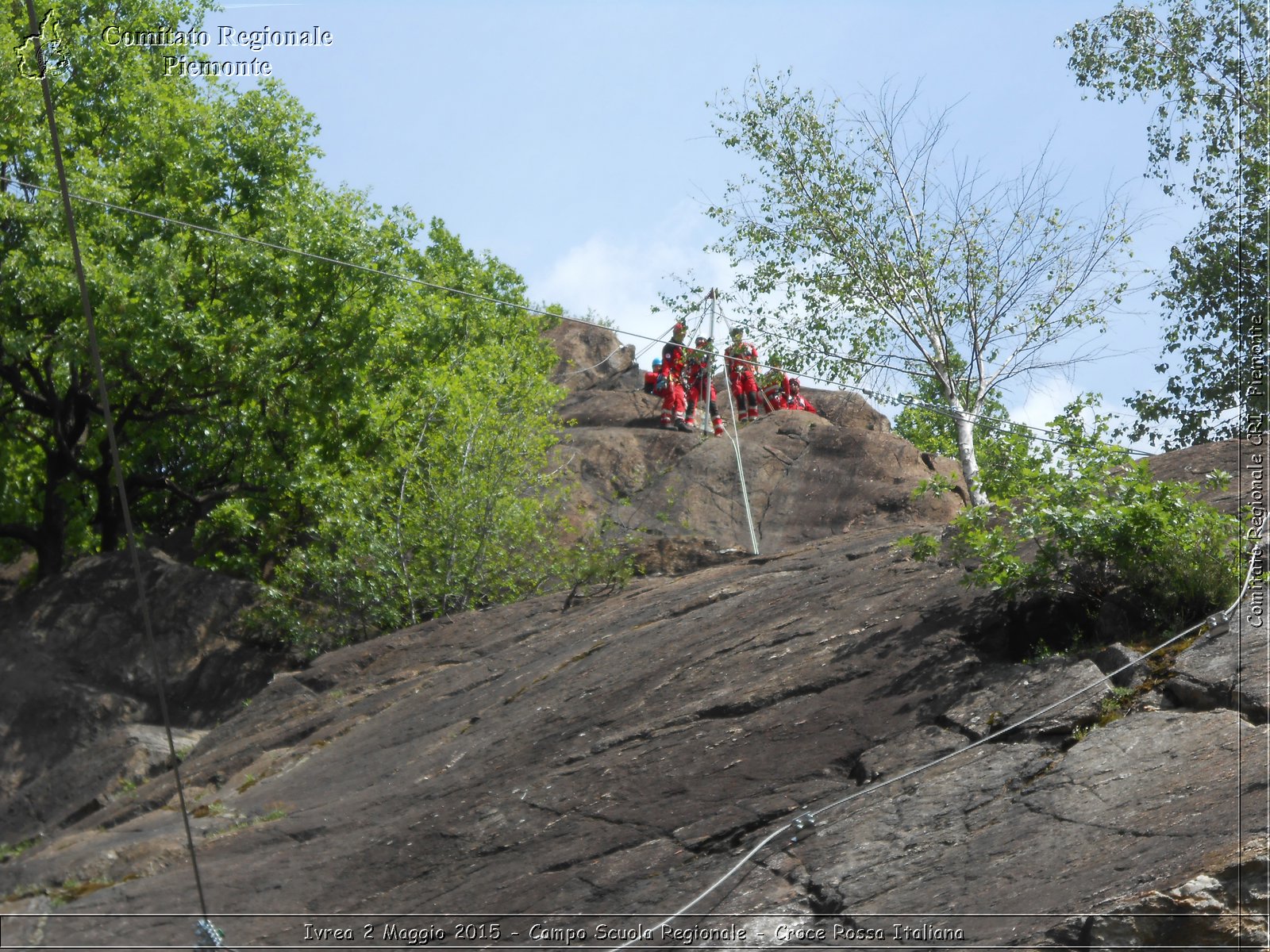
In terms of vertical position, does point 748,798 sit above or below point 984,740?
below

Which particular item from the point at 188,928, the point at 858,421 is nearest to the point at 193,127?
the point at 858,421

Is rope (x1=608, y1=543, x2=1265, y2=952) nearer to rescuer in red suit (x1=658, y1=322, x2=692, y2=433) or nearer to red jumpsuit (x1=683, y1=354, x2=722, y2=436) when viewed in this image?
red jumpsuit (x1=683, y1=354, x2=722, y2=436)

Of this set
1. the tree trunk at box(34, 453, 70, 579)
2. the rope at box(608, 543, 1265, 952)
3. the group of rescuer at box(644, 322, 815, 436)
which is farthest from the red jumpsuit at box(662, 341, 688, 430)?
the rope at box(608, 543, 1265, 952)

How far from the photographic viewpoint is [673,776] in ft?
25.7

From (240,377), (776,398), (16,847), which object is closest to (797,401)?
(776,398)

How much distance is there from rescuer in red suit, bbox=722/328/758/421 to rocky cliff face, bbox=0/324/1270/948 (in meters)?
5.94

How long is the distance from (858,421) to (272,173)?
12953 millimetres

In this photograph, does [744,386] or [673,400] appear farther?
[673,400]

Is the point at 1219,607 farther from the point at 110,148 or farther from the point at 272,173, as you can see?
the point at 110,148

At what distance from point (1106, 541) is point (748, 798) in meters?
2.65

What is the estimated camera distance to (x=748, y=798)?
7.32 metres

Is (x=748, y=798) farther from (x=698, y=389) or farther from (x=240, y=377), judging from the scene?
Result: (x=698, y=389)

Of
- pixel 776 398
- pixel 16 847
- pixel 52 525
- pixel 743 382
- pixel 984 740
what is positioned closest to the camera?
Result: pixel 984 740

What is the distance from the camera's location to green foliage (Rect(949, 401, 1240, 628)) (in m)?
7.45
